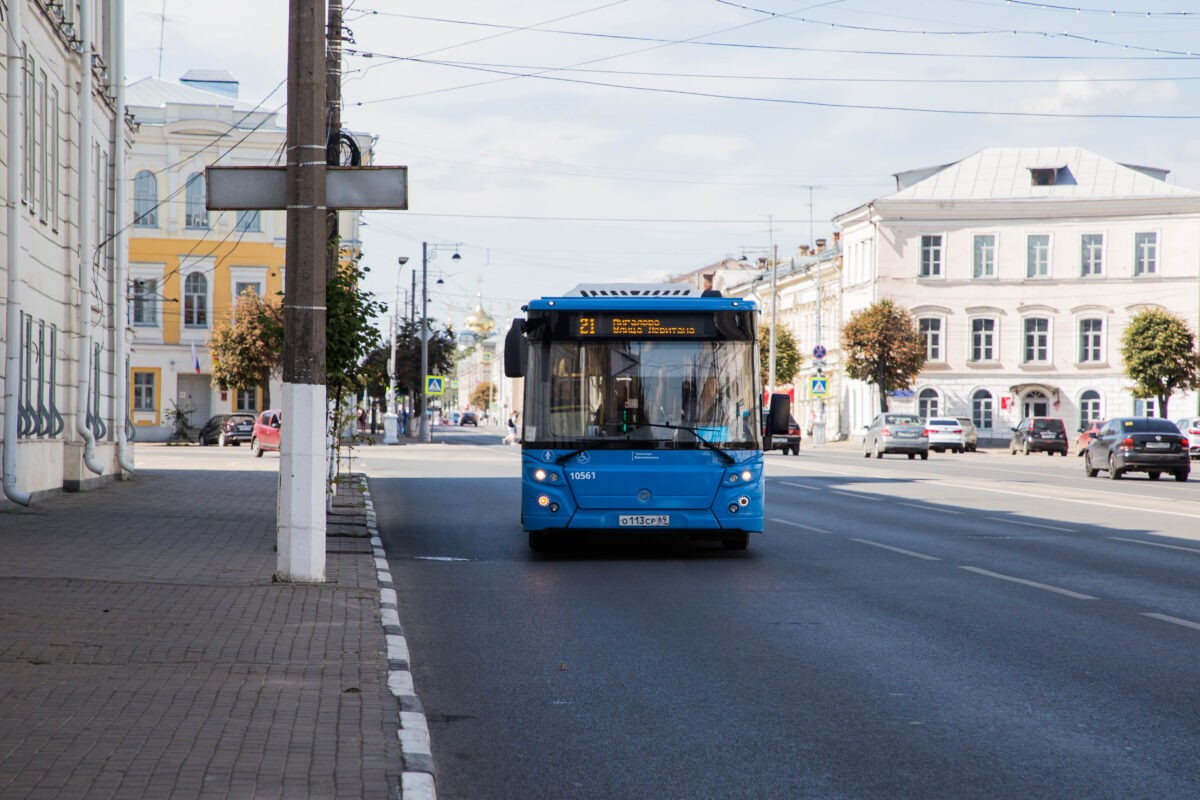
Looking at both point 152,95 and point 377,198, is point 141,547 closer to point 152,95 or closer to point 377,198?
point 377,198

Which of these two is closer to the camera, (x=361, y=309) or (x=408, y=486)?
(x=361, y=309)

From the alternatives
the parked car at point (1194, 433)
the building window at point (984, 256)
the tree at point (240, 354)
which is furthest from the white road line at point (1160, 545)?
the building window at point (984, 256)

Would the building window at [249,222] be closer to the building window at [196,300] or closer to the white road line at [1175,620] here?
the building window at [196,300]

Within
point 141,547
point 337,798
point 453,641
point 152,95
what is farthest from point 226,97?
point 337,798

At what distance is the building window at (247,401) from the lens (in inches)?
2621

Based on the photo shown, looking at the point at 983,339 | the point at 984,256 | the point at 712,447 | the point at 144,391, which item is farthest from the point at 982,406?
the point at 712,447

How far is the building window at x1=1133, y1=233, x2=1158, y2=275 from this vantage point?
7581 centimetres

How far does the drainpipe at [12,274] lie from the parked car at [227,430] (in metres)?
37.6

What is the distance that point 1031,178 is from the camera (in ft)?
260

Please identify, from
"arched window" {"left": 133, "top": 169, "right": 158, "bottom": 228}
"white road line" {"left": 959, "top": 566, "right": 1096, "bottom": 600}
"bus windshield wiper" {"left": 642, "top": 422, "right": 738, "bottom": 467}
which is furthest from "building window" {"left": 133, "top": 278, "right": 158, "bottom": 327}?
"white road line" {"left": 959, "top": 566, "right": 1096, "bottom": 600}

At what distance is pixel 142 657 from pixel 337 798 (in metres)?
3.49

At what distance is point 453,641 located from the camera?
10.1 metres

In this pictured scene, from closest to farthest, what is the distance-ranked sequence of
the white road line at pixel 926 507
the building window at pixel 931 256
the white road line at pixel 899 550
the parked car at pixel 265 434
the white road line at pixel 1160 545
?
the white road line at pixel 899 550
the white road line at pixel 1160 545
the white road line at pixel 926 507
the parked car at pixel 265 434
the building window at pixel 931 256

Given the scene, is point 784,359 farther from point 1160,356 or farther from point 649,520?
point 649,520
